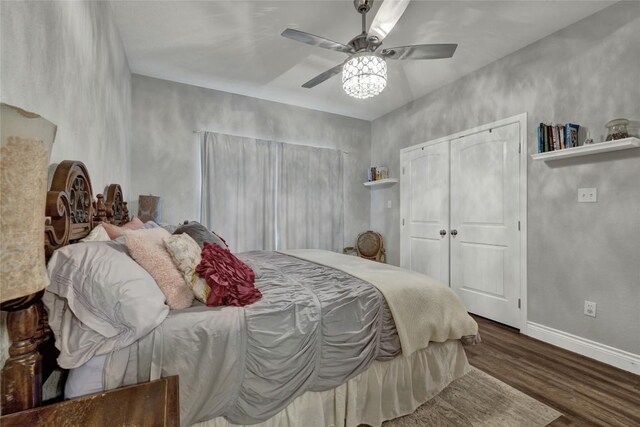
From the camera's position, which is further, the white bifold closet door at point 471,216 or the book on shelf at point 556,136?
the white bifold closet door at point 471,216

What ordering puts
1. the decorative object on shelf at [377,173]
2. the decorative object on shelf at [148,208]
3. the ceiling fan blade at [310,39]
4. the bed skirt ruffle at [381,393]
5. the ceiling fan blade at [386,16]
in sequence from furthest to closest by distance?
1. the decorative object on shelf at [377,173]
2. the decorative object on shelf at [148,208]
3. the ceiling fan blade at [310,39]
4. the ceiling fan blade at [386,16]
5. the bed skirt ruffle at [381,393]

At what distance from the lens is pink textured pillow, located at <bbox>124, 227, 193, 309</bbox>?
51.0 inches

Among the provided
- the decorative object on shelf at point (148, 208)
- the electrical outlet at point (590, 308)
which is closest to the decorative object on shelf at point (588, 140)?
the electrical outlet at point (590, 308)

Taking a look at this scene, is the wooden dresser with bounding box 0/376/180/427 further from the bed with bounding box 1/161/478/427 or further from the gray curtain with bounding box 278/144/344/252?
the gray curtain with bounding box 278/144/344/252

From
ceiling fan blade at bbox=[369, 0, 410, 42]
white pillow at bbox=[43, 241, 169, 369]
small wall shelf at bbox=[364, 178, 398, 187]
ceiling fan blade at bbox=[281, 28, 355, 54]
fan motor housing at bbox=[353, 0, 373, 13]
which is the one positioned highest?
fan motor housing at bbox=[353, 0, 373, 13]

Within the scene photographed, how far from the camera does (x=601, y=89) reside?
240 cm

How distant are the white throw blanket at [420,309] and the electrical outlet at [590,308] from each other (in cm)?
140

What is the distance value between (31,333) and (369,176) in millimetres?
4500

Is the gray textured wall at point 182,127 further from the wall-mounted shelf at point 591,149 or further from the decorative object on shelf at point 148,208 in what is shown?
the wall-mounted shelf at point 591,149

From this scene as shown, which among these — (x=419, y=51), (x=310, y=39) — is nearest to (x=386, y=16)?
(x=419, y=51)

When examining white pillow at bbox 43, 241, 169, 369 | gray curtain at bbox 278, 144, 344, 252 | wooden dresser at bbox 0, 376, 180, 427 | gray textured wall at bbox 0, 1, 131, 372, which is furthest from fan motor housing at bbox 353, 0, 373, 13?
wooden dresser at bbox 0, 376, 180, 427

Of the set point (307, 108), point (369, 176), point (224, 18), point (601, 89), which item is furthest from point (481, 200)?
point (224, 18)

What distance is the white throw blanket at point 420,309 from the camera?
162cm

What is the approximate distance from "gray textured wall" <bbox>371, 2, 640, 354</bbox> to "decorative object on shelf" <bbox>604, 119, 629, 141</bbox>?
5.1 inches
